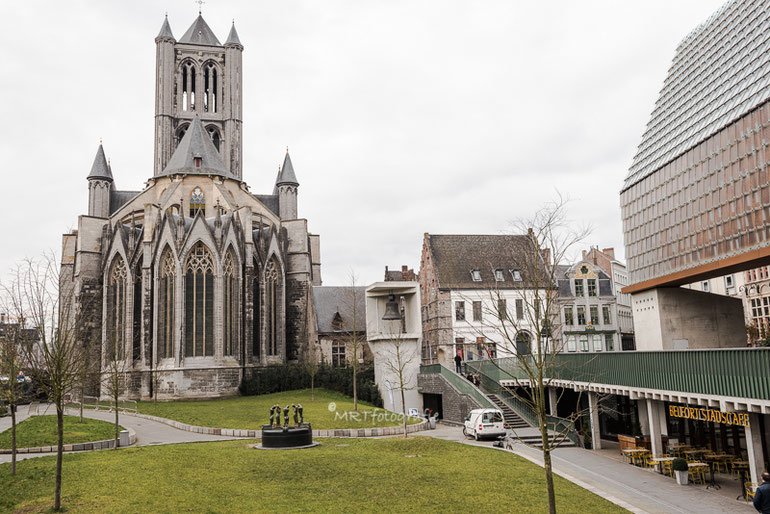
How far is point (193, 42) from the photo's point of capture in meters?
73.0

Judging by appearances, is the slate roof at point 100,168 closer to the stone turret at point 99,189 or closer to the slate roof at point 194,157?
the stone turret at point 99,189

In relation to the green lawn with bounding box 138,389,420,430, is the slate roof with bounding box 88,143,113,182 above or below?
above

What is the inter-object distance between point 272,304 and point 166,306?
838 cm

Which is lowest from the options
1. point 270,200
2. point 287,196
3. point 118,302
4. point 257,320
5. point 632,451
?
point 632,451

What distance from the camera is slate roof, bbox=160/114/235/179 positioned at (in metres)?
51.8

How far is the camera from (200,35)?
74.3 m

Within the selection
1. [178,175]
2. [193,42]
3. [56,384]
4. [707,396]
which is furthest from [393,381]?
[193,42]

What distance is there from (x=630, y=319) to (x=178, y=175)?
1568 inches

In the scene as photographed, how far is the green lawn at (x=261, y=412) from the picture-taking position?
28.6 m

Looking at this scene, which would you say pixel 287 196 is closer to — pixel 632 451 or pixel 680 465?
pixel 632 451

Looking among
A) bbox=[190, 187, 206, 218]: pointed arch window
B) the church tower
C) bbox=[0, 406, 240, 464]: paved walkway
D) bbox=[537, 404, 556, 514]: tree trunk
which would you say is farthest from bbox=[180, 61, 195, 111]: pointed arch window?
bbox=[537, 404, 556, 514]: tree trunk

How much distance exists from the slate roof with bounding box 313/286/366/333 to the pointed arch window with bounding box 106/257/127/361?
15.0 meters

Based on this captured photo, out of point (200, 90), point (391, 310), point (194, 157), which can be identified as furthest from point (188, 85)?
point (391, 310)

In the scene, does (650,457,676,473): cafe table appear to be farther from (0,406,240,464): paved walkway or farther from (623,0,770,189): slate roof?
(0,406,240,464): paved walkway
